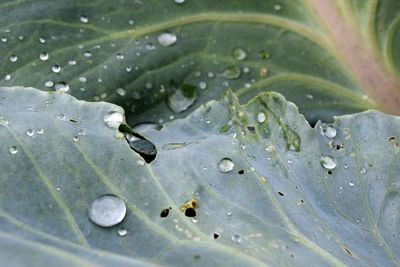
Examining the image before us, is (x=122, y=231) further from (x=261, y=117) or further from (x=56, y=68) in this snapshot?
(x=56, y=68)

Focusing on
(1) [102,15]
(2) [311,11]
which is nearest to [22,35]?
(1) [102,15]

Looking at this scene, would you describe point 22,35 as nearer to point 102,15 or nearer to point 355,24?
point 102,15

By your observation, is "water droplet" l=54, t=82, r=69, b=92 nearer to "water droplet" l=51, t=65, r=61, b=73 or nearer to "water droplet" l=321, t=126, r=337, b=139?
"water droplet" l=51, t=65, r=61, b=73

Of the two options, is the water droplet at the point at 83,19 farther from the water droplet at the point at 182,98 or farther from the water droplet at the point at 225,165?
the water droplet at the point at 225,165

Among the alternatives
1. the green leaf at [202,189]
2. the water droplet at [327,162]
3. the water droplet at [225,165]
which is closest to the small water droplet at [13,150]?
the green leaf at [202,189]

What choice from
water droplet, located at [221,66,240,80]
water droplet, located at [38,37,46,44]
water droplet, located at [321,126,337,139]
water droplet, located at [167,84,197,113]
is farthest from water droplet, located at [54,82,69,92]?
water droplet, located at [321,126,337,139]

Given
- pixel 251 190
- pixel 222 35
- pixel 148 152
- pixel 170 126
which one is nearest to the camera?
pixel 251 190

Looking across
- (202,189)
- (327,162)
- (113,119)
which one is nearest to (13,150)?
(113,119)
